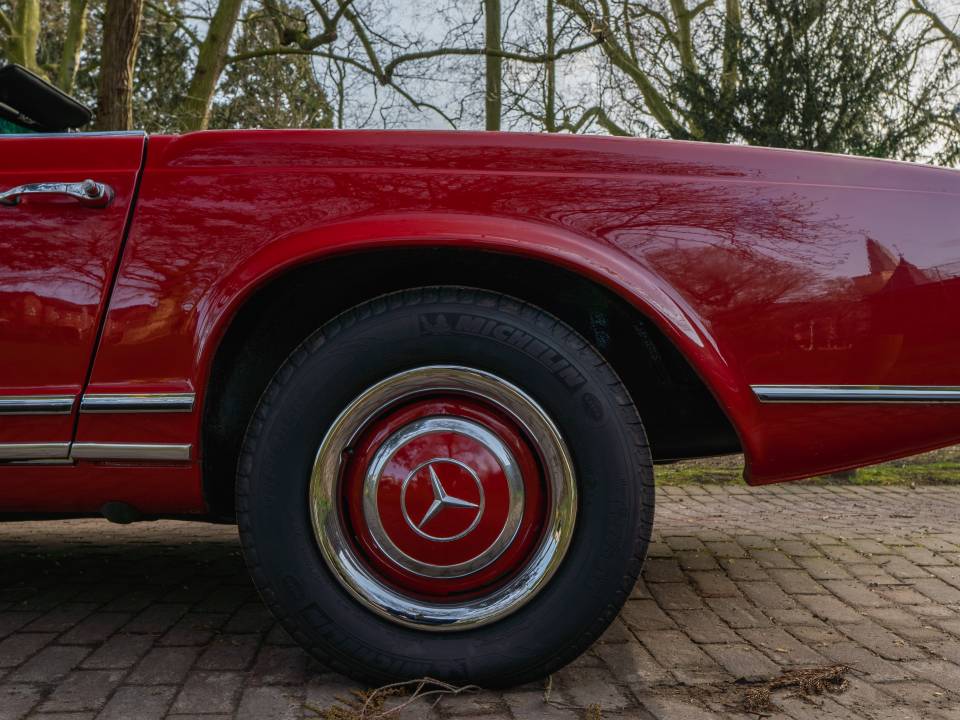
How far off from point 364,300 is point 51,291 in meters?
0.69

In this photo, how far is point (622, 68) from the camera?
10.1 m

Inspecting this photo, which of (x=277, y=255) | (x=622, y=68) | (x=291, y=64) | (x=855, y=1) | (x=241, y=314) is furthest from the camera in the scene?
(x=291, y=64)

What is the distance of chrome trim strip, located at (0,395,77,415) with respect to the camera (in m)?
1.86

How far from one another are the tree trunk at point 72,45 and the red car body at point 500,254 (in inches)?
372

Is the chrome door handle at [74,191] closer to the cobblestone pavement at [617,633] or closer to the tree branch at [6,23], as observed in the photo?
the cobblestone pavement at [617,633]

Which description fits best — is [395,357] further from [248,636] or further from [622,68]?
[622,68]

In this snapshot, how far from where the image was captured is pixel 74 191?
6.07 feet

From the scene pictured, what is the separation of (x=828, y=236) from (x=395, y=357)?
97 cm

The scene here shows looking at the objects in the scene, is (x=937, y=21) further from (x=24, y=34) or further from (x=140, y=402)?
(x=140, y=402)

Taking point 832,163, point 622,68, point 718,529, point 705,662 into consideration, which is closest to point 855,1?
point 622,68

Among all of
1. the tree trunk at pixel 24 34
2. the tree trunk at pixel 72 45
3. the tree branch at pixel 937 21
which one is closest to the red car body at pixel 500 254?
the tree trunk at pixel 24 34

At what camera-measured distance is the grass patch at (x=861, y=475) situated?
5359 millimetres

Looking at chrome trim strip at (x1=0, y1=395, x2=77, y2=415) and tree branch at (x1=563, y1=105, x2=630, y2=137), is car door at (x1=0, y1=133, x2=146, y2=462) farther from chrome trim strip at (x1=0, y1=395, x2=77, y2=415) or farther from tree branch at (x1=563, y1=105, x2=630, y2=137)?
tree branch at (x1=563, y1=105, x2=630, y2=137)

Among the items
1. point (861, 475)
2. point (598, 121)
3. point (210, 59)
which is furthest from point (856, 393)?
point (598, 121)
